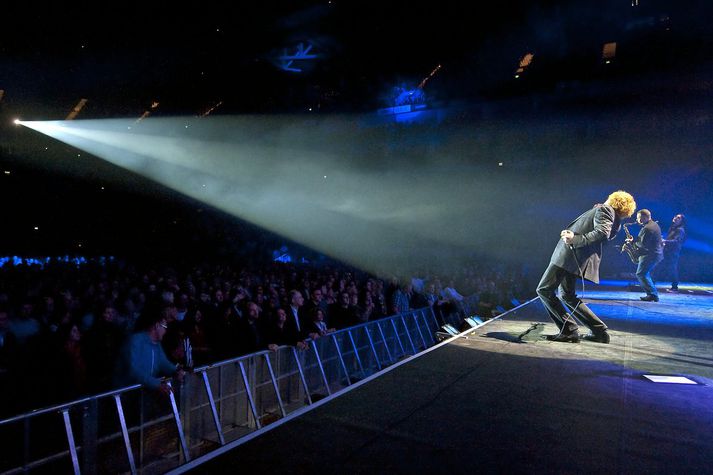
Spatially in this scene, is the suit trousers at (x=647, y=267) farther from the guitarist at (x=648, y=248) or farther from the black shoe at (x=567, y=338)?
the black shoe at (x=567, y=338)

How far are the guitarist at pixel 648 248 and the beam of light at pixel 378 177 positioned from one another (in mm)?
6539

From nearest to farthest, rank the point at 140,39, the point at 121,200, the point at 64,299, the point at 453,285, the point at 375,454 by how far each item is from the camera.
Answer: the point at 375,454 < the point at 64,299 < the point at 140,39 < the point at 453,285 < the point at 121,200

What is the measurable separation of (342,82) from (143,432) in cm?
871

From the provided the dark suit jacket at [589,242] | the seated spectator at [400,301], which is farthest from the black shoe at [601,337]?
the seated spectator at [400,301]

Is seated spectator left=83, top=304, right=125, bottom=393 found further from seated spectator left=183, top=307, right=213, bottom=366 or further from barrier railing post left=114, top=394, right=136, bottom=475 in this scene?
barrier railing post left=114, top=394, right=136, bottom=475

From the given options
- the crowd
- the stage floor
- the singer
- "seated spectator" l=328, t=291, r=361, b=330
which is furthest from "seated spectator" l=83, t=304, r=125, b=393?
the singer

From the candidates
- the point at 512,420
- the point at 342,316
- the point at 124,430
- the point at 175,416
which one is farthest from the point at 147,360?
the point at 342,316

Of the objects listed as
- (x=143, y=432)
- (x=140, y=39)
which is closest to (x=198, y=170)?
(x=140, y=39)

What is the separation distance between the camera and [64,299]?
637 cm

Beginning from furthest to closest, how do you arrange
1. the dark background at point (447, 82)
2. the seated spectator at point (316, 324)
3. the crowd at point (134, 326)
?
the dark background at point (447, 82) < the seated spectator at point (316, 324) < the crowd at point (134, 326)

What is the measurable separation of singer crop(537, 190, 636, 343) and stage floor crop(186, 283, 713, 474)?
0.48m

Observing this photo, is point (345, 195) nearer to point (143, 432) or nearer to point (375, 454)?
point (143, 432)

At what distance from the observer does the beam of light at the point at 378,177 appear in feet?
44.2

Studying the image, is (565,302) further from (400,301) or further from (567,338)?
(400,301)
